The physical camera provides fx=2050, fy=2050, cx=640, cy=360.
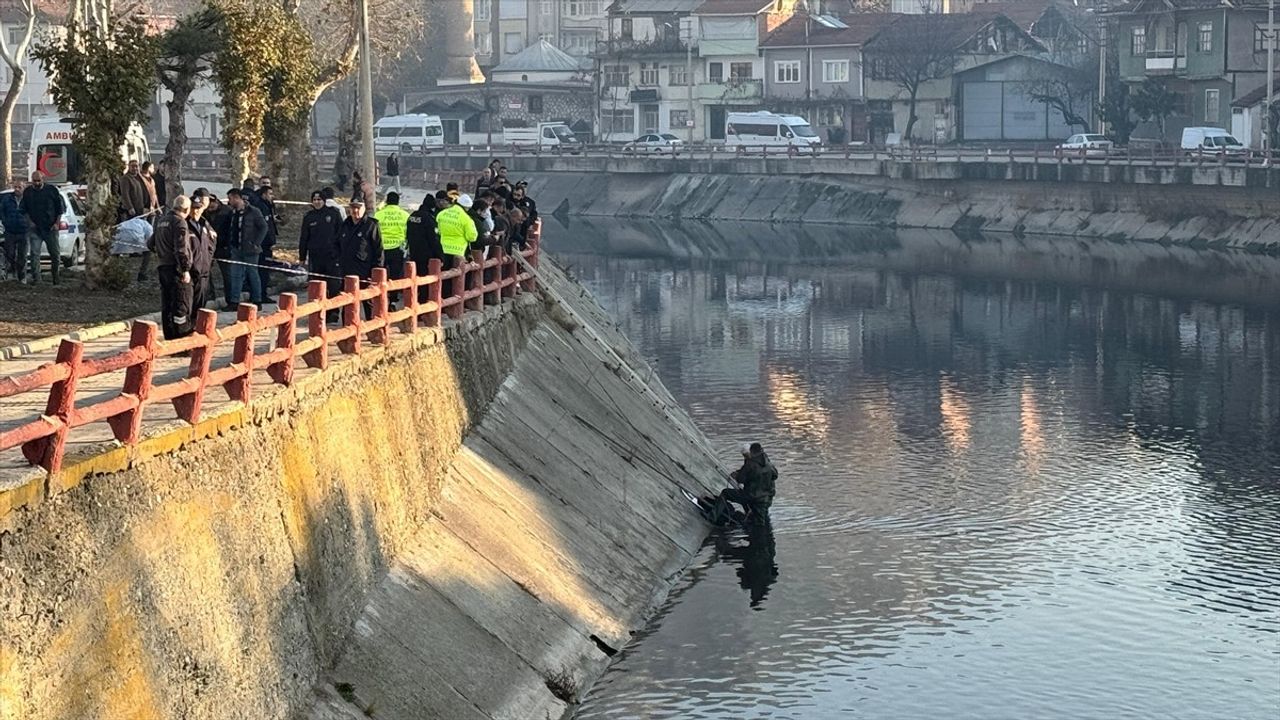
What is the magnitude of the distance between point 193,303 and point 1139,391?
32628mm

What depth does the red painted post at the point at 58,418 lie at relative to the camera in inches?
573

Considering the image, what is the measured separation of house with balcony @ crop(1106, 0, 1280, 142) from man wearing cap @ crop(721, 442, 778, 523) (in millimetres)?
72888

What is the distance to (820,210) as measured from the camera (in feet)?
352

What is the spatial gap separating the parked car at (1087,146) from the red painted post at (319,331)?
248 ft

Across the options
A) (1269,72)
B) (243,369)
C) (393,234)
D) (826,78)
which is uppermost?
(826,78)

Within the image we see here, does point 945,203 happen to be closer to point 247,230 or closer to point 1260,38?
point 1260,38

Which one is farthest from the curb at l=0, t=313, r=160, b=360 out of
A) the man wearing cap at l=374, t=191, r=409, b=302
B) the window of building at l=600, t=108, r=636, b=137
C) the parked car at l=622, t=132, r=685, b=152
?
the window of building at l=600, t=108, r=636, b=137

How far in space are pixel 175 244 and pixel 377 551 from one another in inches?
181

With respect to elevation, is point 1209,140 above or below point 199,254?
above

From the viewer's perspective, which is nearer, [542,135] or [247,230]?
[247,230]

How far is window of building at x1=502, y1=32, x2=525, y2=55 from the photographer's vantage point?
163125 millimetres

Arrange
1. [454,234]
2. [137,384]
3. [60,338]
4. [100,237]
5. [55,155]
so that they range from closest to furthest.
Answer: [137,384]
[60,338]
[454,234]
[100,237]
[55,155]

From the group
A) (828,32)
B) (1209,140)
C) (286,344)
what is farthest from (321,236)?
(828,32)

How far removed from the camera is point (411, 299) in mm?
28172
